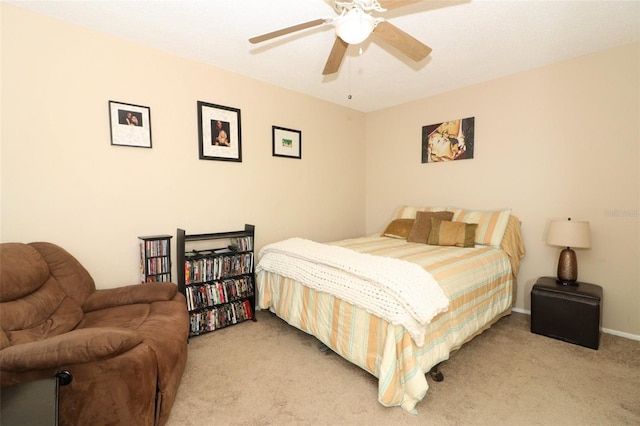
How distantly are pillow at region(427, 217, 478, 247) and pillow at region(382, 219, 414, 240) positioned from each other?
1.14 feet

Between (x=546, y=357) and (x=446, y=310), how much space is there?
3.56 feet

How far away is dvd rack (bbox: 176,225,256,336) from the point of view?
256 cm

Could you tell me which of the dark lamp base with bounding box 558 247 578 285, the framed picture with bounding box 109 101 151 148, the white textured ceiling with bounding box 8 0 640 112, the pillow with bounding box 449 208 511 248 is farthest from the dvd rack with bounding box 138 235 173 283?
the dark lamp base with bounding box 558 247 578 285

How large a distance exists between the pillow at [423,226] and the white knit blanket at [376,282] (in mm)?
1110

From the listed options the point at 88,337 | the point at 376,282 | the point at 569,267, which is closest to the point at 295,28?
the point at 376,282

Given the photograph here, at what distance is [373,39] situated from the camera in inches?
94.3

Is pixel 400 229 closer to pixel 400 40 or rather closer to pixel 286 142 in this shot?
pixel 286 142

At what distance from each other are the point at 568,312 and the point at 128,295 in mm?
3445

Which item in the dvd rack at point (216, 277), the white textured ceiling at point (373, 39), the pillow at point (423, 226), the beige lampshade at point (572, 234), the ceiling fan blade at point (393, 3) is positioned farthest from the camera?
the pillow at point (423, 226)

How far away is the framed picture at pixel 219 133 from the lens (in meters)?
2.83

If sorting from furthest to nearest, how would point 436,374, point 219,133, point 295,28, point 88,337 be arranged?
1. point 219,133
2. point 436,374
3. point 295,28
4. point 88,337

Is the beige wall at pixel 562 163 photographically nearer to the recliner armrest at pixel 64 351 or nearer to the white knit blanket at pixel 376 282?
the white knit blanket at pixel 376 282

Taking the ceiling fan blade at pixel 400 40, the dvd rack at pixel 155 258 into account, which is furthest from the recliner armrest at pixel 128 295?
the ceiling fan blade at pixel 400 40

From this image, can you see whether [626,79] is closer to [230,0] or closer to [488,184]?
[488,184]
